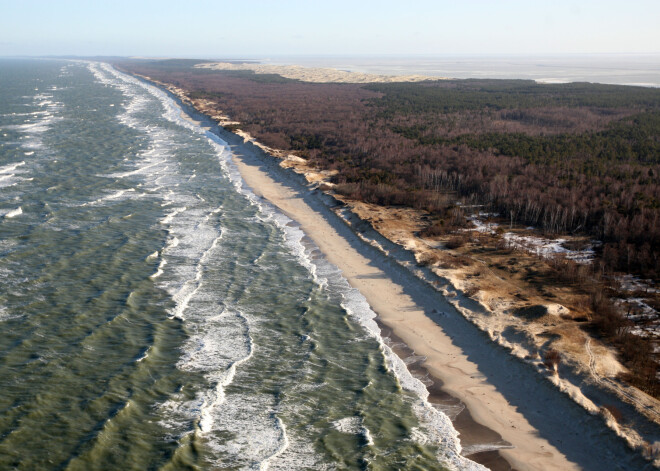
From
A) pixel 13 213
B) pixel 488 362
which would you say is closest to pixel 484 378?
pixel 488 362

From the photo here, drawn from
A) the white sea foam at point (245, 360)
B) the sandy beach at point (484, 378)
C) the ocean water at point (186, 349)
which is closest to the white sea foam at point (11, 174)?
the ocean water at point (186, 349)

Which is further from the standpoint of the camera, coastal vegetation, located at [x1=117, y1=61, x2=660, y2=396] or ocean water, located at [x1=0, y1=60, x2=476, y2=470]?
coastal vegetation, located at [x1=117, y1=61, x2=660, y2=396]

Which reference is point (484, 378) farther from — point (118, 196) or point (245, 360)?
point (118, 196)

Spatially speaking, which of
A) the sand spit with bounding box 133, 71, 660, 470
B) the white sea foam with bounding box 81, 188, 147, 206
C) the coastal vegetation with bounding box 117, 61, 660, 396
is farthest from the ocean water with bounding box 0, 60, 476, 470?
the coastal vegetation with bounding box 117, 61, 660, 396

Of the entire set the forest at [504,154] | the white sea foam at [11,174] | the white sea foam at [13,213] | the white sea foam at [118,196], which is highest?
the forest at [504,154]

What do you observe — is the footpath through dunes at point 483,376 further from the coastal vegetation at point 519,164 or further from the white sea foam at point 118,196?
the white sea foam at point 118,196

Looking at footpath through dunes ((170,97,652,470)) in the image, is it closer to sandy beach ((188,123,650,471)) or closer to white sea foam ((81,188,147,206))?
sandy beach ((188,123,650,471))
